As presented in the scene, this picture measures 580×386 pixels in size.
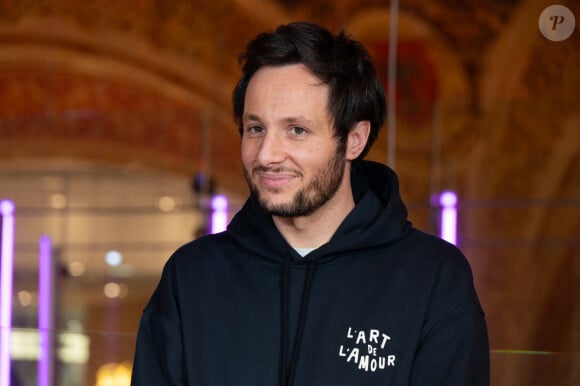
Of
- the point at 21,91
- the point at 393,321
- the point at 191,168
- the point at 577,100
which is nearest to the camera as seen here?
the point at 393,321

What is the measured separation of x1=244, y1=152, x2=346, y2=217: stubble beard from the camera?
1649 mm

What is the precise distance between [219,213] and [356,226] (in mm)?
3632

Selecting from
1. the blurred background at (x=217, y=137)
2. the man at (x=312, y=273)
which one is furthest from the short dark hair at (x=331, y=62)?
the blurred background at (x=217, y=137)

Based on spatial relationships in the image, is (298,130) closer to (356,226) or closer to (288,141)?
(288,141)

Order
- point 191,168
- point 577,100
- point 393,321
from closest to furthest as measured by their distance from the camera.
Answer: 1. point 393,321
2. point 577,100
3. point 191,168

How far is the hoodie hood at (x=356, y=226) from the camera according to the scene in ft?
5.66

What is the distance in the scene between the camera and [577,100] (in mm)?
4629

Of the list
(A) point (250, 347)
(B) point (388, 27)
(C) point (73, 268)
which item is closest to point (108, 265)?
(C) point (73, 268)

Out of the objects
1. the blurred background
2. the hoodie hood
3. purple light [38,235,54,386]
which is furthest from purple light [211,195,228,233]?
the hoodie hood

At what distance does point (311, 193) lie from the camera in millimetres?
1668

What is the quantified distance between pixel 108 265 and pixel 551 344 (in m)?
2.30

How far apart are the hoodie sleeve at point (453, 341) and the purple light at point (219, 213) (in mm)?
3660

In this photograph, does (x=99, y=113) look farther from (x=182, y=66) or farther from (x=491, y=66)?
(x=491, y=66)

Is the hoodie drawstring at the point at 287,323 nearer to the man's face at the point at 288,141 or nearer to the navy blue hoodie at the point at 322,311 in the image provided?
the navy blue hoodie at the point at 322,311
